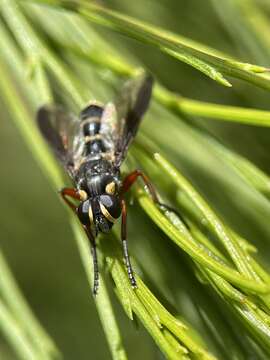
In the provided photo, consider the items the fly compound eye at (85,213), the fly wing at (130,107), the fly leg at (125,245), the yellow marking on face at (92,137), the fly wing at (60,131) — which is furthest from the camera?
the yellow marking on face at (92,137)

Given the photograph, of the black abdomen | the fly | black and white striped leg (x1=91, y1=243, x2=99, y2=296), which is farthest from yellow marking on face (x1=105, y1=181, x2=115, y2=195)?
the black abdomen

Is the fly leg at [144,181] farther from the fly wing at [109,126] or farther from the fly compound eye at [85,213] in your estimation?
the fly wing at [109,126]

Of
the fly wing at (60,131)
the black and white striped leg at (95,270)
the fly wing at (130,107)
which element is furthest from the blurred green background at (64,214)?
the black and white striped leg at (95,270)

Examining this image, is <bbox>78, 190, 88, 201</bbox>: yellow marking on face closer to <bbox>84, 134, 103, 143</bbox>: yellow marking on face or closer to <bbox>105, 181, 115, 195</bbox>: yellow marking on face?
<bbox>105, 181, 115, 195</bbox>: yellow marking on face

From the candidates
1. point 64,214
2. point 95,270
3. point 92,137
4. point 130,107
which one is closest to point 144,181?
point 95,270

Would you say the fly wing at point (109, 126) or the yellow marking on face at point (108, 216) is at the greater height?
the fly wing at point (109, 126)

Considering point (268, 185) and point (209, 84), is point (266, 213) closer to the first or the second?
point (268, 185)

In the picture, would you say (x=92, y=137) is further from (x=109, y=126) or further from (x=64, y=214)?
(x=64, y=214)
